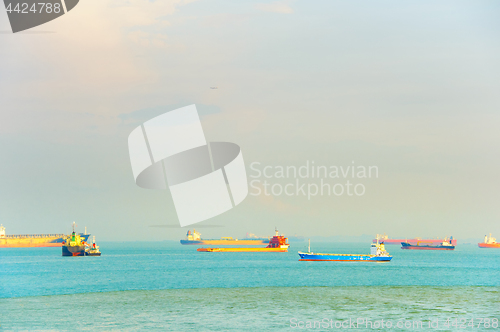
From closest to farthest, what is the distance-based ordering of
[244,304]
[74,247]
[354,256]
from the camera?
[244,304], [354,256], [74,247]

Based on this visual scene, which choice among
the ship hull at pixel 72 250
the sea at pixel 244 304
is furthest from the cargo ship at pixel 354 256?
the ship hull at pixel 72 250

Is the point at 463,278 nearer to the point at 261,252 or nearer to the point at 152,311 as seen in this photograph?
the point at 152,311

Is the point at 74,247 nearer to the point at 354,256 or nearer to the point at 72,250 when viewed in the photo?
the point at 72,250

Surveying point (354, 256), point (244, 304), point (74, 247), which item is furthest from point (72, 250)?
point (244, 304)

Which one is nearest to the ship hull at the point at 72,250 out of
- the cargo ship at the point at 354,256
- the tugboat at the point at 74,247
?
the tugboat at the point at 74,247

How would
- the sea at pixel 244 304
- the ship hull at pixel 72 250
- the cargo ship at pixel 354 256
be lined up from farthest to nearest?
1. the ship hull at pixel 72 250
2. the cargo ship at pixel 354 256
3. the sea at pixel 244 304

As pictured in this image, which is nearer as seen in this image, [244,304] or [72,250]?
[244,304]

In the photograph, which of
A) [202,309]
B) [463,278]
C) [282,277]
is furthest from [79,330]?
[463,278]

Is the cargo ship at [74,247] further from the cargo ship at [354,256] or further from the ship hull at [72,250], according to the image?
the cargo ship at [354,256]

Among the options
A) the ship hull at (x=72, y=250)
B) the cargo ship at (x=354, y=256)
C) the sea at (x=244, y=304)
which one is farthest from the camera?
the ship hull at (x=72, y=250)

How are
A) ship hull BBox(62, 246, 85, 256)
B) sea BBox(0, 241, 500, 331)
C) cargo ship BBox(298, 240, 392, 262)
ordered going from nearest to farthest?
sea BBox(0, 241, 500, 331) → cargo ship BBox(298, 240, 392, 262) → ship hull BBox(62, 246, 85, 256)

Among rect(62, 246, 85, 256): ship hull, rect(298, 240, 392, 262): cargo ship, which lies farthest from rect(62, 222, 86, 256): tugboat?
rect(298, 240, 392, 262): cargo ship

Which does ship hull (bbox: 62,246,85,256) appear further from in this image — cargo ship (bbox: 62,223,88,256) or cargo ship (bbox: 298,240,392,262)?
cargo ship (bbox: 298,240,392,262)

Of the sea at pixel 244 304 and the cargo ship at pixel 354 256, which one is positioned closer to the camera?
the sea at pixel 244 304
